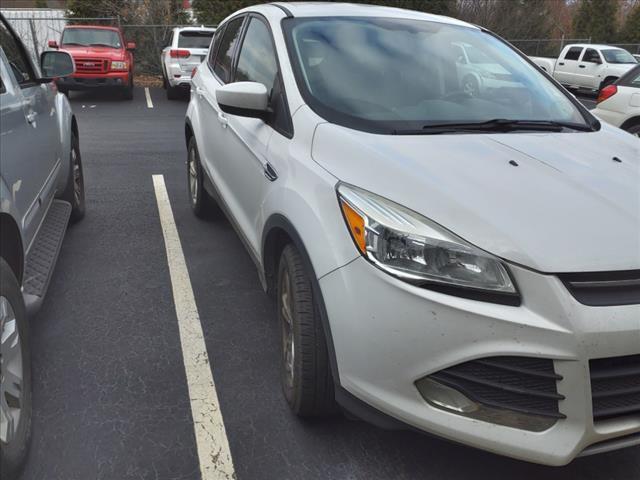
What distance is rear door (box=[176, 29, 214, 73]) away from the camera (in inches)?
536

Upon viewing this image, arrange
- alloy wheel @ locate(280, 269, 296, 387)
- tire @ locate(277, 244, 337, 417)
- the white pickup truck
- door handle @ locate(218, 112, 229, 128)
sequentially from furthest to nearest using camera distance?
the white pickup truck
door handle @ locate(218, 112, 229, 128)
alloy wheel @ locate(280, 269, 296, 387)
tire @ locate(277, 244, 337, 417)

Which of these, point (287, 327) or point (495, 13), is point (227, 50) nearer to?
point (287, 327)

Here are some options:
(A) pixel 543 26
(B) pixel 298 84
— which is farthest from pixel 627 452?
(A) pixel 543 26

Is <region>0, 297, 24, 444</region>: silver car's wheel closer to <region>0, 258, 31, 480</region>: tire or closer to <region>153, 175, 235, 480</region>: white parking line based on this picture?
<region>0, 258, 31, 480</region>: tire

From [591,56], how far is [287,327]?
1926cm

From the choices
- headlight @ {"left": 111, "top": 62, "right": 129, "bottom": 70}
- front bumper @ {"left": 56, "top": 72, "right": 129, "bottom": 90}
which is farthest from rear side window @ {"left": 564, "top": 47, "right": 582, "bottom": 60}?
front bumper @ {"left": 56, "top": 72, "right": 129, "bottom": 90}

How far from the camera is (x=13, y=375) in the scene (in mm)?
2250

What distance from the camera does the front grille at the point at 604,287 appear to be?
1885 millimetres

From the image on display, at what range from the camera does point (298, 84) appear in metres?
2.90

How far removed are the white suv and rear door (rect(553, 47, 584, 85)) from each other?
1815 centimetres

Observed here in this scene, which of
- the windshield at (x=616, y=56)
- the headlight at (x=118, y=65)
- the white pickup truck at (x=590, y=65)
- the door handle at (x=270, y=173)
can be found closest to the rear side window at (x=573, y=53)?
the white pickup truck at (x=590, y=65)

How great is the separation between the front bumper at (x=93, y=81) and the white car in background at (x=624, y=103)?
10360 mm

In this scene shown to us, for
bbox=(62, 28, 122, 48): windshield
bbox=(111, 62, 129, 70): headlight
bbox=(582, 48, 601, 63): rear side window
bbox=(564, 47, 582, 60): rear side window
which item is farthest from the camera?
bbox=(564, 47, 582, 60): rear side window

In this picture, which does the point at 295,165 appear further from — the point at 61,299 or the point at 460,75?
the point at 61,299
